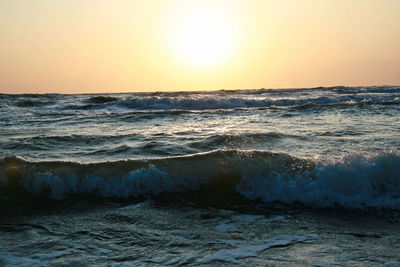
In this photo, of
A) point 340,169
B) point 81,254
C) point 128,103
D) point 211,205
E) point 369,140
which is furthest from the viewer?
point 128,103

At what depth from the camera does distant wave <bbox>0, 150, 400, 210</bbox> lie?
3830 mm

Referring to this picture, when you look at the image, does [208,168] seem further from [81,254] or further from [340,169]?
[81,254]

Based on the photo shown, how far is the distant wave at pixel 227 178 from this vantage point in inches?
151

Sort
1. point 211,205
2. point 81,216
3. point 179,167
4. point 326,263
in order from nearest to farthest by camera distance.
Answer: point 326,263, point 81,216, point 211,205, point 179,167

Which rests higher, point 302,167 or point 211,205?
point 302,167

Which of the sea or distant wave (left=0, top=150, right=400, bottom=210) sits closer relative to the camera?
the sea

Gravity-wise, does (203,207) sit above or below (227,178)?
below

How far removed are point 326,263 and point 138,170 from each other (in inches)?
96.2

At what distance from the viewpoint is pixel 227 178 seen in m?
4.20

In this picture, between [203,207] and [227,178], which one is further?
[227,178]

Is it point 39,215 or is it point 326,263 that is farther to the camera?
point 39,215

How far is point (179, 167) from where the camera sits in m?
4.31

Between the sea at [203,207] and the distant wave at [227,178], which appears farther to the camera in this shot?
the distant wave at [227,178]

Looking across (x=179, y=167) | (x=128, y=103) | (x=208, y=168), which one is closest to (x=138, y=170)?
(x=179, y=167)
